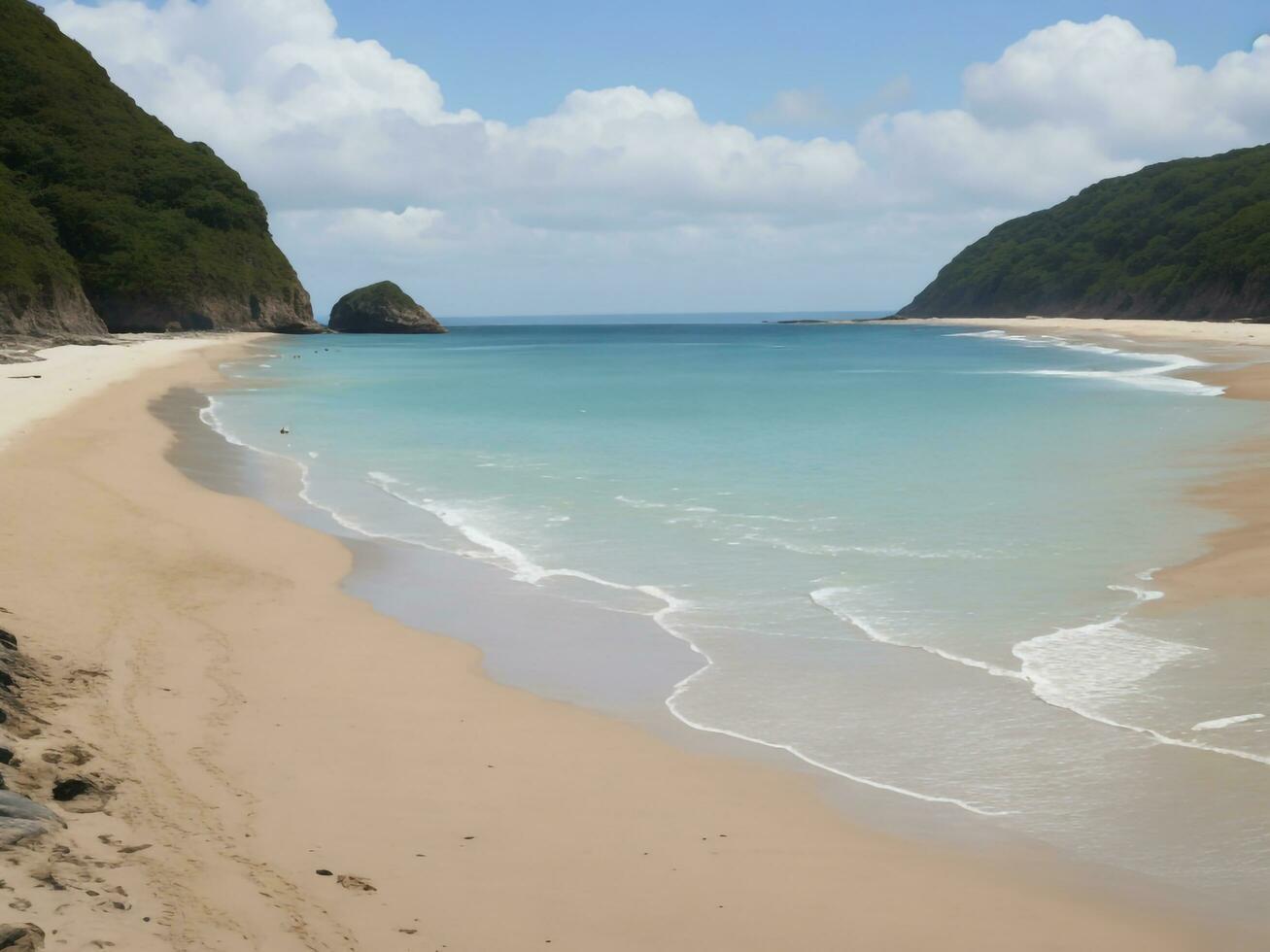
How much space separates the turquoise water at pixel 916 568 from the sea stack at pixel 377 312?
113 metres

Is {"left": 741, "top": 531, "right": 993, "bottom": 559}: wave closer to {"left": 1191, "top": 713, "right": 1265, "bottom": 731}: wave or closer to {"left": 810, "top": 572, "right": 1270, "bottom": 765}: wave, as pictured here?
{"left": 810, "top": 572, "right": 1270, "bottom": 765}: wave

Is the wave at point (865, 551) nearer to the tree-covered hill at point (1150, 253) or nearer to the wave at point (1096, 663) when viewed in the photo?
the wave at point (1096, 663)

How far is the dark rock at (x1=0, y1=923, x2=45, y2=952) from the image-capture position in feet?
14.1

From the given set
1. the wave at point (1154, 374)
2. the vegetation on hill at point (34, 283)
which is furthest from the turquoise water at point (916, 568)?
the vegetation on hill at point (34, 283)

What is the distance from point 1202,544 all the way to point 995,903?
32.6ft

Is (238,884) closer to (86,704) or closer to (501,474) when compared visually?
(86,704)

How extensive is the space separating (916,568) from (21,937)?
10.7 metres

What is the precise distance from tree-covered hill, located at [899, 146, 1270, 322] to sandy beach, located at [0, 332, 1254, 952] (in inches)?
4685

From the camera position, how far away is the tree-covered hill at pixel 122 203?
10725 centimetres

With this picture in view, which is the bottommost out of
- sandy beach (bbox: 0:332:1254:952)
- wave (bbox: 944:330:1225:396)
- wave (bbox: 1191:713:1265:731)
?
Answer: wave (bbox: 1191:713:1265:731)

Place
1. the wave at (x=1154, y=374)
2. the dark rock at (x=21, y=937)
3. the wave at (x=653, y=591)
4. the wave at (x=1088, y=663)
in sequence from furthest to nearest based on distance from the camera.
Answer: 1. the wave at (x=1154, y=374)
2. the wave at (x=1088, y=663)
3. the wave at (x=653, y=591)
4. the dark rock at (x=21, y=937)

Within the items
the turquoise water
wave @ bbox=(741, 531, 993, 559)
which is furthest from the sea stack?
wave @ bbox=(741, 531, 993, 559)

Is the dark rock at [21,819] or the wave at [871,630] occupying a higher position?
the dark rock at [21,819]

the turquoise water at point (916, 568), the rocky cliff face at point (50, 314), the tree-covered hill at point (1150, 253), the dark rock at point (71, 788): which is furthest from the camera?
the tree-covered hill at point (1150, 253)
